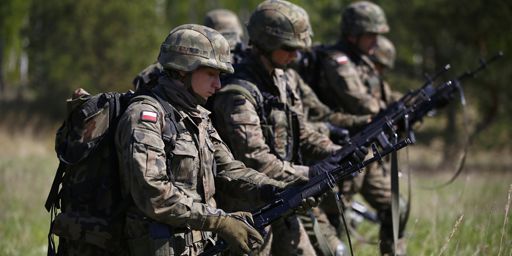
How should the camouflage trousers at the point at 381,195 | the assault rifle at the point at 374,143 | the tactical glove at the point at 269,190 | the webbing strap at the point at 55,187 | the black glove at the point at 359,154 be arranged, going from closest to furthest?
the webbing strap at the point at 55,187, the assault rifle at the point at 374,143, the tactical glove at the point at 269,190, the black glove at the point at 359,154, the camouflage trousers at the point at 381,195

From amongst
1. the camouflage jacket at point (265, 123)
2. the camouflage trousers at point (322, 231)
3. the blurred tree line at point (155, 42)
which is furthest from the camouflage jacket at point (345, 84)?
the blurred tree line at point (155, 42)

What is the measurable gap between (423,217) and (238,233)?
6540mm

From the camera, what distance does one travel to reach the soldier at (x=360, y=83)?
26.6 feet

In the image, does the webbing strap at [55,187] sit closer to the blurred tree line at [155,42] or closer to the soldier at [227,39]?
the soldier at [227,39]

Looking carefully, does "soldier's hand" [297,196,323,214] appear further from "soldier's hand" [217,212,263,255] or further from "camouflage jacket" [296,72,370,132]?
"camouflage jacket" [296,72,370,132]

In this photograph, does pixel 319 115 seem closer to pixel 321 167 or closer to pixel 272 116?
pixel 272 116

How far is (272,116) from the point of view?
6.10 meters

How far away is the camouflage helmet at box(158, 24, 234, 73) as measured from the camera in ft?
14.9

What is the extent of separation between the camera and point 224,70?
183 inches

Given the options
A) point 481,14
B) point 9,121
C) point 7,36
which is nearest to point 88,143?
point 481,14

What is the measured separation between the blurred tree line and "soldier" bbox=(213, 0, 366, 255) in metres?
14.1

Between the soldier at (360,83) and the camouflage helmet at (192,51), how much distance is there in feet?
11.6

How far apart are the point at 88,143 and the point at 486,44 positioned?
17933 millimetres

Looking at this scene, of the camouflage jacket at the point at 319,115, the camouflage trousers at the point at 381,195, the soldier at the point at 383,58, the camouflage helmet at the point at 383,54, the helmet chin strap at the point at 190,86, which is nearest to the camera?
the helmet chin strap at the point at 190,86
